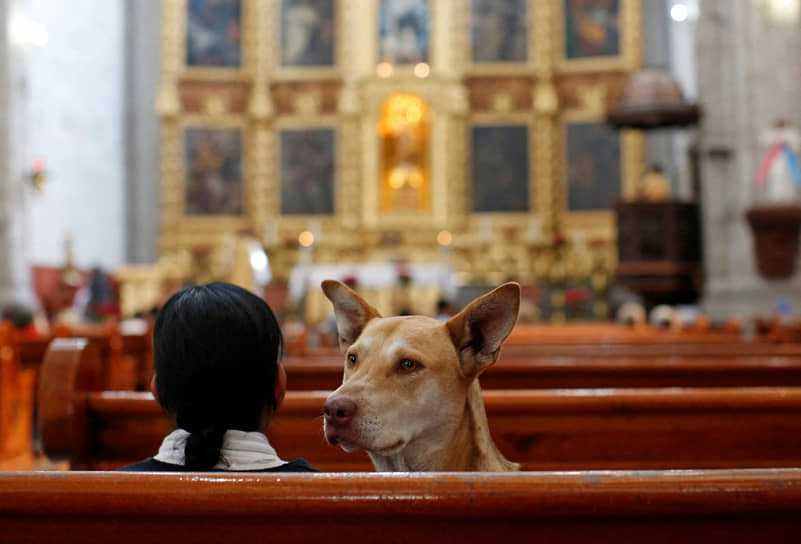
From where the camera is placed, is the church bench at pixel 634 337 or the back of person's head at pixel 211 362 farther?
the church bench at pixel 634 337

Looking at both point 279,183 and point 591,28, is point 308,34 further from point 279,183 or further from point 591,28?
point 591,28

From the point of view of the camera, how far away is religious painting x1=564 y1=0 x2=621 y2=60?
15.7m

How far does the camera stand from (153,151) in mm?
16547

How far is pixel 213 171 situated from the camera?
52.2ft

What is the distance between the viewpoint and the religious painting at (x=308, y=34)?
53.1 ft

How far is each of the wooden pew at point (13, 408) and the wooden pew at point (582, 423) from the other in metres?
3.05

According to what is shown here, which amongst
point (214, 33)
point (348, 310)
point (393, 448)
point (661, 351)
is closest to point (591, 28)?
point (214, 33)

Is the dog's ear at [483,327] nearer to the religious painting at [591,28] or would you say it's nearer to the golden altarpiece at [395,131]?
the golden altarpiece at [395,131]

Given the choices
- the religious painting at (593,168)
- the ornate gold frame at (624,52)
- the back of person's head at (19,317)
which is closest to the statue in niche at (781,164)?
the religious painting at (593,168)

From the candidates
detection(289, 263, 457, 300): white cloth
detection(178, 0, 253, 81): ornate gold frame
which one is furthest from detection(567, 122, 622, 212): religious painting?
detection(178, 0, 253, 81): ornate gold frame

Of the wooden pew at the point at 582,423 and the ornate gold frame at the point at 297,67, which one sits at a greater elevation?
the ornate gold frame at the point at 297,67

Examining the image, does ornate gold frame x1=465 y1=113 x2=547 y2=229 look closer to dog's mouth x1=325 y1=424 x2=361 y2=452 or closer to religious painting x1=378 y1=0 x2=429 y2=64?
religious painting x1=378 y1=0 x2=429 y2=64

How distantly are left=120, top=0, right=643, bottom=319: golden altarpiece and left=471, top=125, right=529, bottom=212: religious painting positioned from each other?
23mm

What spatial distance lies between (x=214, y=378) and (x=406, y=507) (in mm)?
564
